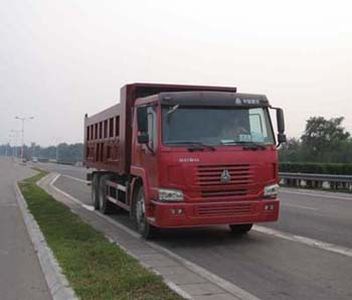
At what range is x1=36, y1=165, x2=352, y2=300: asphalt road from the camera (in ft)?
27.6

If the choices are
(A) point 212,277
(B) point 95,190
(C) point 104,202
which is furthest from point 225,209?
(B) point 95,190

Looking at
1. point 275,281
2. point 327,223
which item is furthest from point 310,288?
point 327,223

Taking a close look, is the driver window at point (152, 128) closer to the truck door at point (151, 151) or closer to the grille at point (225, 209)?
the truck door at point (151, 151)

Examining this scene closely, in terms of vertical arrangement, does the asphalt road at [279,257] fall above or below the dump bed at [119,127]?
below

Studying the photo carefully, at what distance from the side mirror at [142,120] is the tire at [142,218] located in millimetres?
1429

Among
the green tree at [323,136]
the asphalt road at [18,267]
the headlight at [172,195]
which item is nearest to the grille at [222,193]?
the headlight at [172,195]

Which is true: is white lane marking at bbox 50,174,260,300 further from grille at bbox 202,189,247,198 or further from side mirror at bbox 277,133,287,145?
side mirror at bbox 277,133,287,145

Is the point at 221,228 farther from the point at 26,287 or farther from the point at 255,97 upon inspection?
the point at 26,287

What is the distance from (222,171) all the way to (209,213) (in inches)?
30.6

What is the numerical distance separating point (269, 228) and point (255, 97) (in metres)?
3.40

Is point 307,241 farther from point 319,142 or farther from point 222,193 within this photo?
point 319,142

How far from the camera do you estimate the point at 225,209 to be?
1198cm

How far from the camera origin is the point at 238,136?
12312 mm

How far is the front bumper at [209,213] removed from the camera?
38.7 feet
